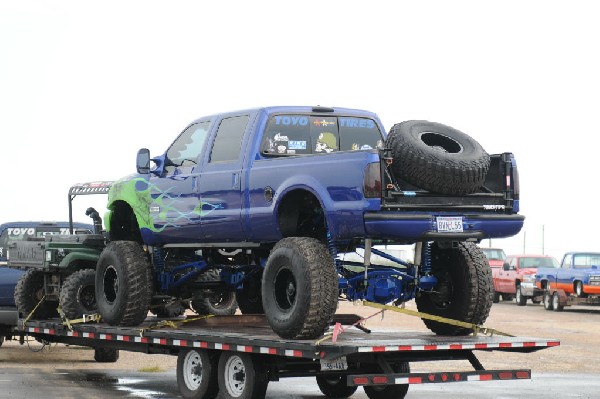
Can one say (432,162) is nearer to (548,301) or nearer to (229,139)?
(229,139)

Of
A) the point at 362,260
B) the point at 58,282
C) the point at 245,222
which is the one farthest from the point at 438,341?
the point at 58,282

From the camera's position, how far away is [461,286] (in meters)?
13.0

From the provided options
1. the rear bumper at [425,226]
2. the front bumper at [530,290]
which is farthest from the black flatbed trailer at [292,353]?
the front bumper at [530,290]

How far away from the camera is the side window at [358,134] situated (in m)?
14.0

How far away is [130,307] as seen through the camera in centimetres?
1446

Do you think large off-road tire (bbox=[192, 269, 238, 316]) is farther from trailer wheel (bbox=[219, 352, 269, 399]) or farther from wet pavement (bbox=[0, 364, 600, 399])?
trailer wheel (bbox=[219, 352, 269, 399])

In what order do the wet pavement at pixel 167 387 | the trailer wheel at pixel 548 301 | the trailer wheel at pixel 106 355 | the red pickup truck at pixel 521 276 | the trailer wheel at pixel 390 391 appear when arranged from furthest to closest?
1. the red pickup truck at pixel 521 276
2. the trailer wheel at pixel 548 301
3. the trailer wheel at pixel 106 355
4. the wet pavement at pixel 167 387
5. the trailer wheel at pixel 390 391

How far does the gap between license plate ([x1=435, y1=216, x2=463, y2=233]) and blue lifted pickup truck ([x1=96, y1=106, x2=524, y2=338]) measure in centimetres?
1

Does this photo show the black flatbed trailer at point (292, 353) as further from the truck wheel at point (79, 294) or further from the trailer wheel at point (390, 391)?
the truck wheel at point (79, 294)

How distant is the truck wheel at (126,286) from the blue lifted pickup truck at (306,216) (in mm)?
15

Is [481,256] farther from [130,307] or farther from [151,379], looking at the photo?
[151,379]

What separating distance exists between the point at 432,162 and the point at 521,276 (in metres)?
29.4

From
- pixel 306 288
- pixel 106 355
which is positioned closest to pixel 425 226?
pixel 306 288

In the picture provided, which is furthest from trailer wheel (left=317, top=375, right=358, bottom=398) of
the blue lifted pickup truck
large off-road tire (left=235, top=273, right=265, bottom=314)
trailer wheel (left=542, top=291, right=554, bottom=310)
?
trailer wheel (left=542, top=291, right=554, bottom=310)
